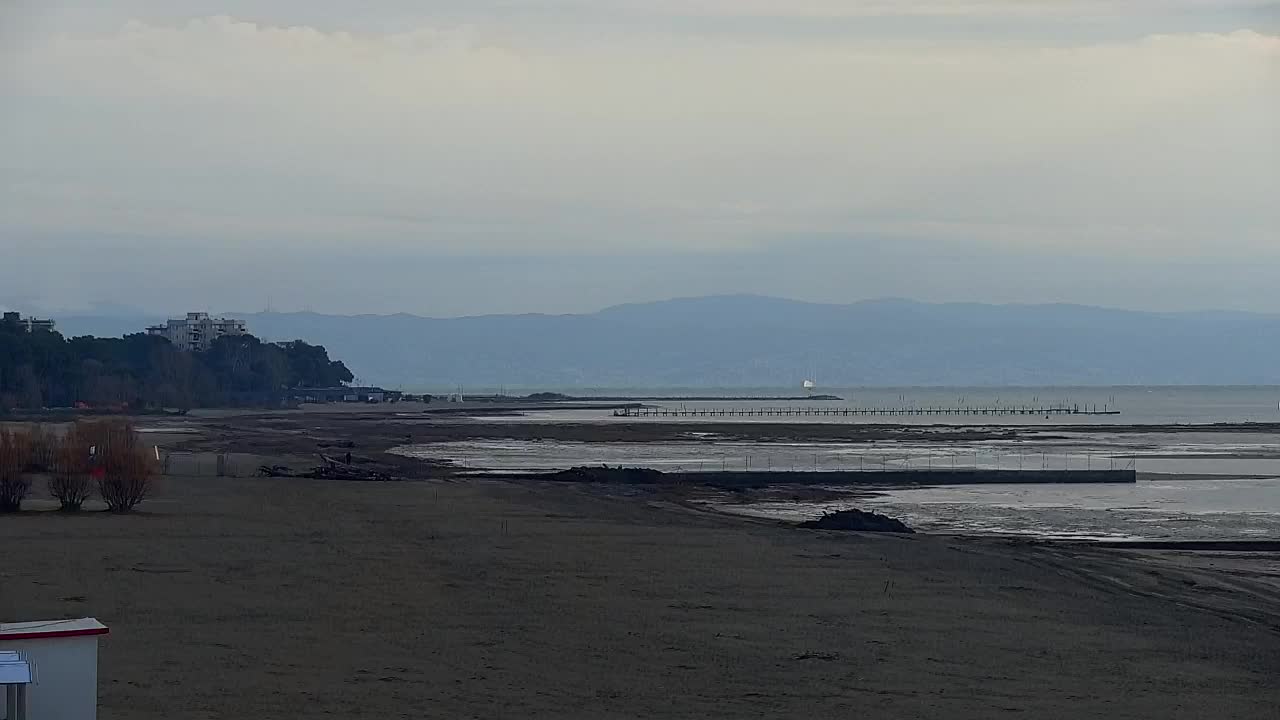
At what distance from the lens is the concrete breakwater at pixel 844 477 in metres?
43.7

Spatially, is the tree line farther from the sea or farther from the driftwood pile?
the driftwood pile

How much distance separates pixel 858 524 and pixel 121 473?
12640mm

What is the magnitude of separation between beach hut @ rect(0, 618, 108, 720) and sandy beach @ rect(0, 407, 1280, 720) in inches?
104

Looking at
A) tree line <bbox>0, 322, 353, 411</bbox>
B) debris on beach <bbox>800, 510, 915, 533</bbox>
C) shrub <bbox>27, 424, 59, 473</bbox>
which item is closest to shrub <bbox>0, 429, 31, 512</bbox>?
shrub <bbox>27, 424, 59, 473</bbox>

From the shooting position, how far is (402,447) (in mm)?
68250

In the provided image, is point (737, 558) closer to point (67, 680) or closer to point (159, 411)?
point (67, 680)

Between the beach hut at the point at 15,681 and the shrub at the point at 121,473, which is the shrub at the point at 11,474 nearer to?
the shrub at the point at 121,473

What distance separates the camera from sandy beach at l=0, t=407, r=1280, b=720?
12141mm

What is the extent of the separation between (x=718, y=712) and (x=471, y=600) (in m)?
5.75

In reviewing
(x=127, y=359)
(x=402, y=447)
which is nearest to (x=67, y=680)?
(x=402, y=447)

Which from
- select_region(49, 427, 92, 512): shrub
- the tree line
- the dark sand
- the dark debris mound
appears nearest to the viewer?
the dark sand

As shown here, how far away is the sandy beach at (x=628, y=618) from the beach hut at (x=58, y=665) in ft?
8.67

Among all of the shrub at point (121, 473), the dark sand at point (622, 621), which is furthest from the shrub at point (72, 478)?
the dark sand at point (622, 621)

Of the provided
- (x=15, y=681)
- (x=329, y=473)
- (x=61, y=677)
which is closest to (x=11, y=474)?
(x=329, y=473)
